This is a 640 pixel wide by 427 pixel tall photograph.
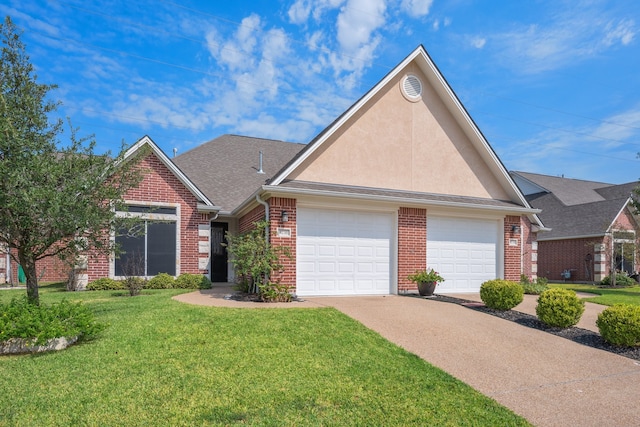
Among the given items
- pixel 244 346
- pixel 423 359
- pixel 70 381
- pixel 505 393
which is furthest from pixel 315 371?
pixel 70 381

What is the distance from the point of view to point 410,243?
1289cm

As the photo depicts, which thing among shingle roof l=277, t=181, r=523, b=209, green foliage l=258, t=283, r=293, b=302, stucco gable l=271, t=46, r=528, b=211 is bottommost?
green foliage l=258, t=283, r=293, b=302

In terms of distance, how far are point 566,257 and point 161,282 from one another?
24.2m

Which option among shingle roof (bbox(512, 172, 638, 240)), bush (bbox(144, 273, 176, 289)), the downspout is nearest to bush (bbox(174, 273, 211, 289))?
bush (bbox(144, 273, 176, 289))

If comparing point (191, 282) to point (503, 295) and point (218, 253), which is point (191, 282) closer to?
point (218, 253)

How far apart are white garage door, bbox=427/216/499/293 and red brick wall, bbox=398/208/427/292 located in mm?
323

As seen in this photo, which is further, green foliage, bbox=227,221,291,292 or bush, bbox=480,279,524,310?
green foliage, bbox=227,221,291,292

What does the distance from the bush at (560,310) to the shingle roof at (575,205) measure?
18393 mm

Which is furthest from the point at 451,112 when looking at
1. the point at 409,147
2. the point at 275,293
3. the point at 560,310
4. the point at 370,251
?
the point at 275,293

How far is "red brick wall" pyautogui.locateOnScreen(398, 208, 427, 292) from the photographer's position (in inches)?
502

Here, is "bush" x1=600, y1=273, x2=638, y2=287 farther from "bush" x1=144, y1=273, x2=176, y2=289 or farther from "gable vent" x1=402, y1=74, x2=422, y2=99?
"bush" x1=144, y1=273, x2=176, y2=289

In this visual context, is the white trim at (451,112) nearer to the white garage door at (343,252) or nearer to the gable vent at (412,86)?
the gable vent at (412,86)

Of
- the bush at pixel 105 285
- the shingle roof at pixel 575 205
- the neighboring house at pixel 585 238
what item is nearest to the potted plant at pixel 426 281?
the bush at pixel 105 285

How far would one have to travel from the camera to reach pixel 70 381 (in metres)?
5.00
